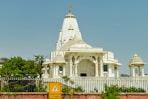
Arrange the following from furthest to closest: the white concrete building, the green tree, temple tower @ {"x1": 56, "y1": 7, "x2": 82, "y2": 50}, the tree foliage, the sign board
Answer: temple tower @ {"x1": 56, "y1": 7, "x2": 82, "y2": 50} → the white concrete building → the tree foliage → the green tree → the sign board

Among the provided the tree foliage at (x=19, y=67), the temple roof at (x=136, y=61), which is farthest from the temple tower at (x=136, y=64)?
the tree foliage at (x=19, y=67)

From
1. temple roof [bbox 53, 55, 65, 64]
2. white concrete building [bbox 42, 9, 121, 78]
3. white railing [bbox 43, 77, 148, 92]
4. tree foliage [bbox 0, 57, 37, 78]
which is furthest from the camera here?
white concrete building [bbox 42, 9, 121, 78]

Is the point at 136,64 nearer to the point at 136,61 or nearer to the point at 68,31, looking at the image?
the point at 136,61

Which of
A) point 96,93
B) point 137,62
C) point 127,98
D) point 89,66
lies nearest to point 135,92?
point 127,98

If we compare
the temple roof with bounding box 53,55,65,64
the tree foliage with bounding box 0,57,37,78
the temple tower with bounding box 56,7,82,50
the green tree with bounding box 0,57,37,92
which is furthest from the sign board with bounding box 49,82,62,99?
the temple tower with bounding box 56,7,82,50

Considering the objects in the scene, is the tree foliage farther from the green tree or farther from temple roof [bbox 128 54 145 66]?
temple roof [bbox 128 54 145 66]

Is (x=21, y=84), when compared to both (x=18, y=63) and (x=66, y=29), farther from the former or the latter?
(x=66, y=29)

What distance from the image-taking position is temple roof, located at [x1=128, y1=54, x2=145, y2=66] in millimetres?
44941

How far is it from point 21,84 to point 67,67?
2582 centimetres

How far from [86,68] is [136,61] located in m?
7.75

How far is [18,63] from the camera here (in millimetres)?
43500

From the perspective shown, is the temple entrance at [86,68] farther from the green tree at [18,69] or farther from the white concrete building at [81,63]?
the green tree at [18,69]

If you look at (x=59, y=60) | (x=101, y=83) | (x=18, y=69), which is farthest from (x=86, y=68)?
(x=101, y=83)

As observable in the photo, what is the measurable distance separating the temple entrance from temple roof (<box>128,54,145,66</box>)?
19.3 ft
